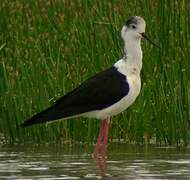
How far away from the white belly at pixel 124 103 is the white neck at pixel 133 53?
0.17 metres

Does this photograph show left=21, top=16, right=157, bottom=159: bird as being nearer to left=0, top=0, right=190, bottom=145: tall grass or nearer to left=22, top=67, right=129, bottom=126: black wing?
left=22, top=67, right=129, bottom=126: black wing

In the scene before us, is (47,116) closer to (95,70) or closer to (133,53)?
(133,53)

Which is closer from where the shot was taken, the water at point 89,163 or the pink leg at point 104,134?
the water at point 89,163

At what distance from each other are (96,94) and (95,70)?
139 centimetres

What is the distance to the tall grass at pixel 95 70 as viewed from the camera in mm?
11500

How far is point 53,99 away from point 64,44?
128 centimetres

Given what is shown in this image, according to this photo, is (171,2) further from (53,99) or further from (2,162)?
(2,162)

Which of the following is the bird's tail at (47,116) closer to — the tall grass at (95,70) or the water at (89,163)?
the water at (89,163)

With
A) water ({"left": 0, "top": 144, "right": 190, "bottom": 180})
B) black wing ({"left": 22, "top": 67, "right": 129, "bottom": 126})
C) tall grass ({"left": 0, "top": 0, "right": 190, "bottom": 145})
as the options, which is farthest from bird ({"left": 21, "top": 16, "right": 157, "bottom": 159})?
tall grass ({"left": 0, "top": 0, "right": 190, "bottom": 145})

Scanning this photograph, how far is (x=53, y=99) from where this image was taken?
11977 millimetres

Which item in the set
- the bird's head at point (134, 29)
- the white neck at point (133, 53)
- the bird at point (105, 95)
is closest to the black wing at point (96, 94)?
the bird at point (105, 95)

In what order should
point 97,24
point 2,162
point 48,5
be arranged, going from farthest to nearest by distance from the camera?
point 48,5 < point 97,24 < point 2,162

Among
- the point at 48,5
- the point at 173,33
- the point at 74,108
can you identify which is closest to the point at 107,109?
the point at 74,108

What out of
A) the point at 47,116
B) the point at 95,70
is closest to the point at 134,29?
the point at 95,70
